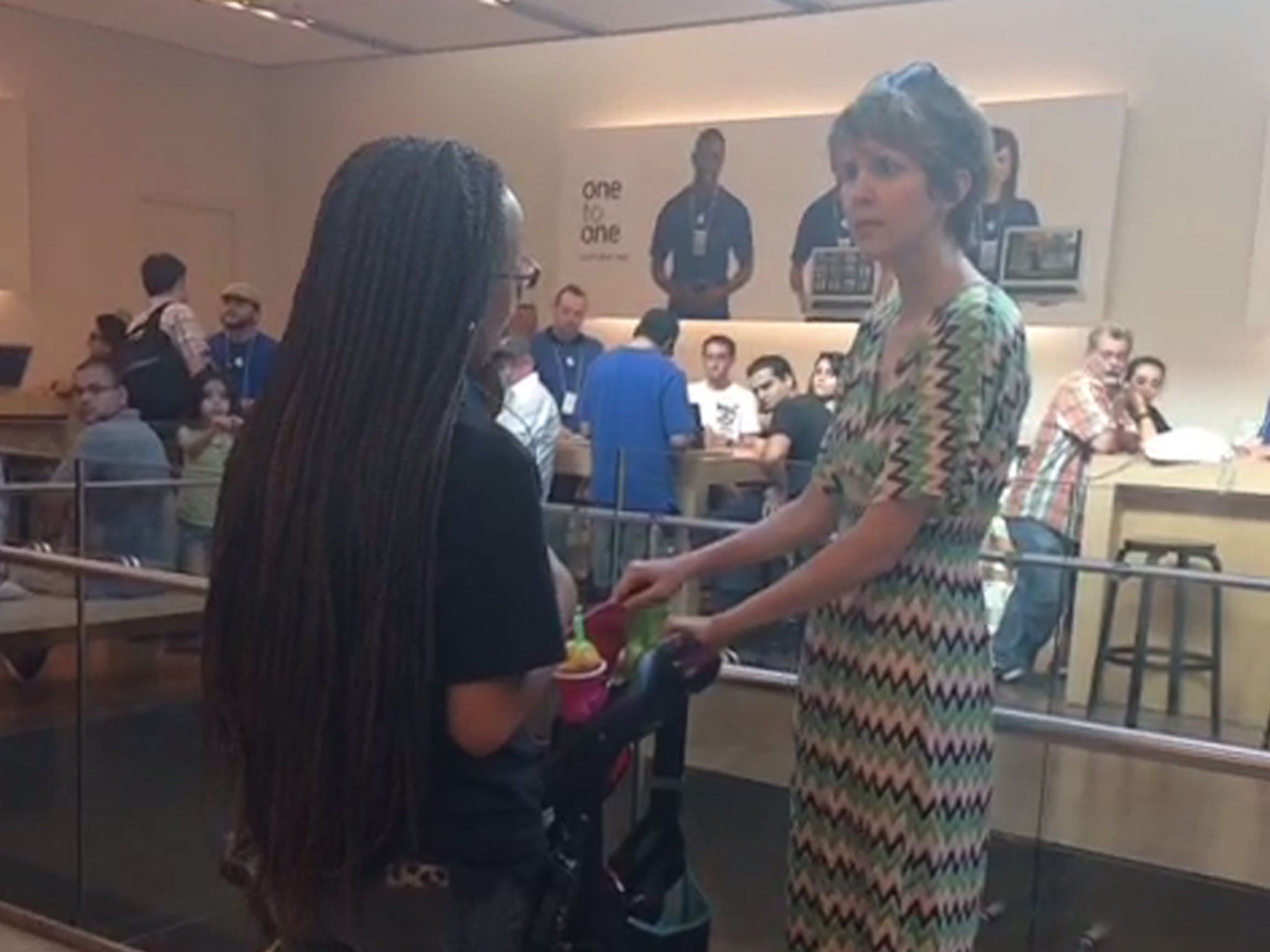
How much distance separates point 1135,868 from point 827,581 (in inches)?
117

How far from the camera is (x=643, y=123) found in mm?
8594

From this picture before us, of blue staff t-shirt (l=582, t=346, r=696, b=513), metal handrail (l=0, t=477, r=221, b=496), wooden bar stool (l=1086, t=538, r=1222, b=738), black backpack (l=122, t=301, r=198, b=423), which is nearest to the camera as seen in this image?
metal handrail (l=0, t=477, r=221, b=496)

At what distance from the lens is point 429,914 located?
48.0 inches

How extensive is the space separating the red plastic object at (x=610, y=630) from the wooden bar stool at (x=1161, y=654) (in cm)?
340

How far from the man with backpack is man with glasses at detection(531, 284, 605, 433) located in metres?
1.95

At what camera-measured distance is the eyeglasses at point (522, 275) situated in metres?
1.17

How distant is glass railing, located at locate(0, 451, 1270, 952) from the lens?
324 cm

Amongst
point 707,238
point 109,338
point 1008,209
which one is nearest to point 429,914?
point 1008,209

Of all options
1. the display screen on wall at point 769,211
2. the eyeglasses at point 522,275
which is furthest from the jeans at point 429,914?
the display screen on wall at point 769,211

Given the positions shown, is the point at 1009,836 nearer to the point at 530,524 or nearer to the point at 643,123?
the point at 530,524

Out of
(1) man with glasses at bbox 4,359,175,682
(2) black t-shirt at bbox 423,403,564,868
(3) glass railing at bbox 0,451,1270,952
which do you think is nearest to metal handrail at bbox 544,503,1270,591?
(3) glass railing at bbox 0,451,1270,952

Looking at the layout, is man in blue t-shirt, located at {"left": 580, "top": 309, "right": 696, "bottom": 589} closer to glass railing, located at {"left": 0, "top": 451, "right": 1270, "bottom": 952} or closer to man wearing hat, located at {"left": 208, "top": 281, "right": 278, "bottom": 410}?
glass railing, located at {"left": 0, "top": 451, "right": 1270, "bottom": 952}

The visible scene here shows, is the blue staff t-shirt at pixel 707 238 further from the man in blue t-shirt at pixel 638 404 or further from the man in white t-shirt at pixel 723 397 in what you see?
the man in blue t-shirt at pixel 638 404

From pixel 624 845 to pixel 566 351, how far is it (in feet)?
20.8
